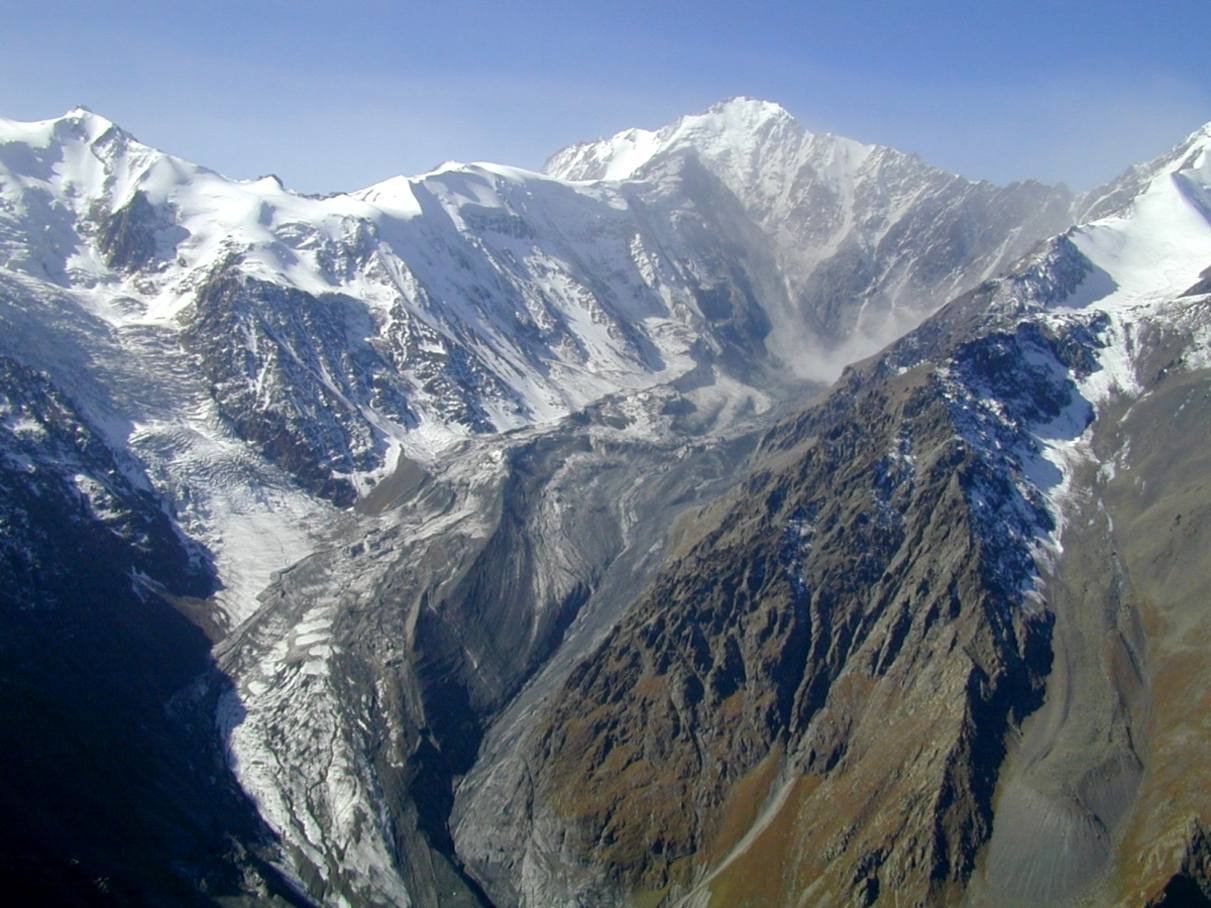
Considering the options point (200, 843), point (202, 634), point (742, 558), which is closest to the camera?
point (200, 843)

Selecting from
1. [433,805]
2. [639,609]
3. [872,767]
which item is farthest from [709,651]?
[433,805]

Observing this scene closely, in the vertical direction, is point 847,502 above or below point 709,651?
above

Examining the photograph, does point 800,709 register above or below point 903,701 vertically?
above

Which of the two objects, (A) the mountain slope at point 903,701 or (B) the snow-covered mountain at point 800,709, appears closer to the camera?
(A) the mountain slope at point 903,701

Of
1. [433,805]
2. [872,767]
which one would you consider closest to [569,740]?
[433,805]

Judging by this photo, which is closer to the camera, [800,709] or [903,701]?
[903,701]

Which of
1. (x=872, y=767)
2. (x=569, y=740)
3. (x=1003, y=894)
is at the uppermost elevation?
(x=569, y=740)

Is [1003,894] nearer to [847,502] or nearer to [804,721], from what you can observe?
[804,721]

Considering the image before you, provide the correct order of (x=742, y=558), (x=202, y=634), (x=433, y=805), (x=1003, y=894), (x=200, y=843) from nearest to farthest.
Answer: (x=1003, y=894) → (x=200, y=843) → (x=433, y=805) → (x=742, y=558) → (x=202, y=634)

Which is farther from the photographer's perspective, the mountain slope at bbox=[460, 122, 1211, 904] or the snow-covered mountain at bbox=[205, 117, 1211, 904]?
the snow-covered mountain at bbox=[205, 117, 1211, 904]

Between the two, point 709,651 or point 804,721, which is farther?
point 709,651
